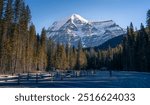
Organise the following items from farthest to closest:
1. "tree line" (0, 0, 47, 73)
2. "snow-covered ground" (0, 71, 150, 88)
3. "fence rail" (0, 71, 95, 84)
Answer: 1. "tree line" (0, 0, 47, 73)
2. "fence rail" (0, 71, 95, 84)
3. "snow-covered ground" (0, 71, 150, 88)

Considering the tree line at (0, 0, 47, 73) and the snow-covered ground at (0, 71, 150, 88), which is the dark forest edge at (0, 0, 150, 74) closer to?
the tree line at (0, 0, 47, 73)

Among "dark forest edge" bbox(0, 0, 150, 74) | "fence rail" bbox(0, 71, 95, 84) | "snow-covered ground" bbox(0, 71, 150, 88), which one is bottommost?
"snow-covered ground" bbox(0, 71, 150, 88)

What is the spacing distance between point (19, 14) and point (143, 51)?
41.7 m

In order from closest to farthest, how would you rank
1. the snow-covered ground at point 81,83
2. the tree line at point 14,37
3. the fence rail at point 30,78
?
the snow-covered ground at point 81,83, the fence rail at point 30,78, the tree line at point 14,37

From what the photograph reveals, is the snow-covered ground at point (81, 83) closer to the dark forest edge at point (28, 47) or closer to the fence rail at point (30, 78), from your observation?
the fence rail at point (30, 78)

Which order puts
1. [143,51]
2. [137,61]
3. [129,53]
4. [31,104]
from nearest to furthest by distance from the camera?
[31,104], [143,51], [137,61], [129,53]

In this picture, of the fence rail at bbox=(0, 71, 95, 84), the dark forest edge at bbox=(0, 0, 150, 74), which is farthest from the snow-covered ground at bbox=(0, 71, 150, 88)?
the dark forest edge at bbox=(0, 0, 150, 74)

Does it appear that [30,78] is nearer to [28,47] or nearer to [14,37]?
[14,37]

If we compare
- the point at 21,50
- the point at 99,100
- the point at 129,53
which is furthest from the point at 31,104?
the point at 129,53

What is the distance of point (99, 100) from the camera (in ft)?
46.2

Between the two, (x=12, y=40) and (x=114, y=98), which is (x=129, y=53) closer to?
(x=12, y=40)

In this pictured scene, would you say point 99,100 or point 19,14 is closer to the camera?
point 99,100

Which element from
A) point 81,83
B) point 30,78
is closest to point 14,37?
point 30,78

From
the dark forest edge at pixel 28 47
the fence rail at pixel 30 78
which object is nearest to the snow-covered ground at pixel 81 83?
the fence rail at pixel 30 78
